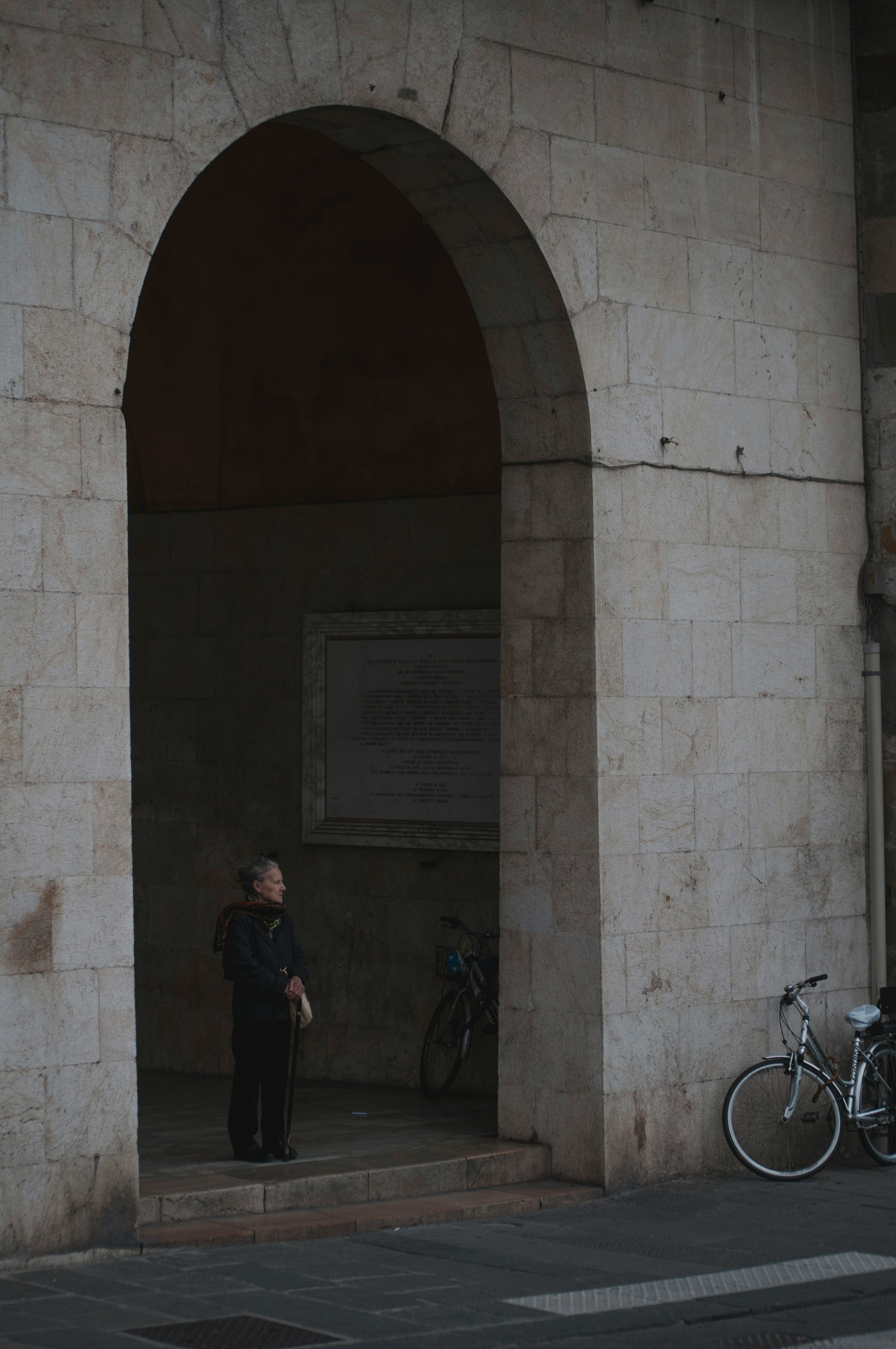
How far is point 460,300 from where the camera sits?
11609mm

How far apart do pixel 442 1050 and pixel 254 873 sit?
2.43 m

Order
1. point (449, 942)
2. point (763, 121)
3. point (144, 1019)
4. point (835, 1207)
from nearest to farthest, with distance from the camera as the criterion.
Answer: point (835, 1207) < point (763, 121) < point (449, 942) < point (144, 1019)

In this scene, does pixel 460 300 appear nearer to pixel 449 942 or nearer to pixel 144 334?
pixel 144 334

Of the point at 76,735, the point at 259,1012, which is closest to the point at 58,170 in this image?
the point at 76,735

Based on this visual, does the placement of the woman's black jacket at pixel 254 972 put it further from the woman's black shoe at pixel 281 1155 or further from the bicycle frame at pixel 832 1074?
the bicycle frame at pixel 832 1074

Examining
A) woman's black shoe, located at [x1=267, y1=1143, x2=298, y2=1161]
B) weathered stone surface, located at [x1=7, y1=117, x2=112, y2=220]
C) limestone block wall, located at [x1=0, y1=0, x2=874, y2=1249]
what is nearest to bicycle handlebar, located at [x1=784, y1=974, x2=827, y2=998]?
limestone block wall, located at [x1=0, y1=0, x2=874, y2=1249]

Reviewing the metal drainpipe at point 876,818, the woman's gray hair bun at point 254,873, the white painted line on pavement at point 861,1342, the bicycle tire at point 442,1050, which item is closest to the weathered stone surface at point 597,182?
the metal drainpipe at point 876,818

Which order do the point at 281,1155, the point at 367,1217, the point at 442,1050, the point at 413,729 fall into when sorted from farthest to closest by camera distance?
the point at 413,729, the point at 442,1050, the point at 281,1155, the point at 367,1217

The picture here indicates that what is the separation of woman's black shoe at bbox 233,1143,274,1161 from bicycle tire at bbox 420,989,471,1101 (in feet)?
6.78

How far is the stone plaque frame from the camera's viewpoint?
37.2ft

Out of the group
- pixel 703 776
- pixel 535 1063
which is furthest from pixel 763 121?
pixel 535 1063

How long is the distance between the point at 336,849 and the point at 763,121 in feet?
16.4

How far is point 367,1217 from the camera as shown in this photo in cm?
852

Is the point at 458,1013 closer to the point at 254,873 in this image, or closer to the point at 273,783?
the point at 273,783
